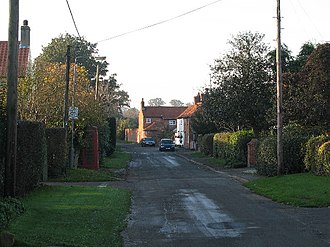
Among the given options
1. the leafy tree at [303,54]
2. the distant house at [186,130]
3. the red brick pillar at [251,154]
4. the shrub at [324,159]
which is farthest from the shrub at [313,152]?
the distant house at [186,130]

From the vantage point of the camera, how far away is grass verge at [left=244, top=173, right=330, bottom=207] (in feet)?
56.9

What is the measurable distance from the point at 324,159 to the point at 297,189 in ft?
7.57

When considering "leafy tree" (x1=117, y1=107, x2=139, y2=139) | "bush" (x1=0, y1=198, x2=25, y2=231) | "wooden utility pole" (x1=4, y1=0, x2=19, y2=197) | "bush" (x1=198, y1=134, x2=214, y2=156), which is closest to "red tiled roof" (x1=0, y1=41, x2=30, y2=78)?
"bush" (x1=198, y1=134, x2=214, y2=156)

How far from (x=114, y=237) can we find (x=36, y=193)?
8.00 meters

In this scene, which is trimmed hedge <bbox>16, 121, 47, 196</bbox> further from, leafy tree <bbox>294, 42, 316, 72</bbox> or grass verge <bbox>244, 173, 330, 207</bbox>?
leafy tree <bbox>294, 42, 316, 72</bbox>

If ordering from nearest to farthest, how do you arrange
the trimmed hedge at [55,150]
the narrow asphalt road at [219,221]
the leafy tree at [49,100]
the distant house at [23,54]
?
the narrow asphalt road at [219,221]
the trimmed hedge at [55,150]
the leafy tree at [49,100]
the distant house at [23,54]

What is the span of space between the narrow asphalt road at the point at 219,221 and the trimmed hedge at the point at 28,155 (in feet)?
11.6

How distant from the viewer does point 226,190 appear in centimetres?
2231

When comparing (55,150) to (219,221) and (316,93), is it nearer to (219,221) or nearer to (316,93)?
(316,93)

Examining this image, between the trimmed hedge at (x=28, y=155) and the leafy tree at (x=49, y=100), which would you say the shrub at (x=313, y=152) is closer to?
the trimmed hedge at (x=28, y=155)

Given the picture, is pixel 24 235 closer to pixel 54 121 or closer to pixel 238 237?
pixel 238 237

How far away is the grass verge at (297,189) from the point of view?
17.3 m

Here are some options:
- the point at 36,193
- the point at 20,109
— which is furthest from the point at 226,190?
the point at 20,109

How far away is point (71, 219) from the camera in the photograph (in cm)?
1283
